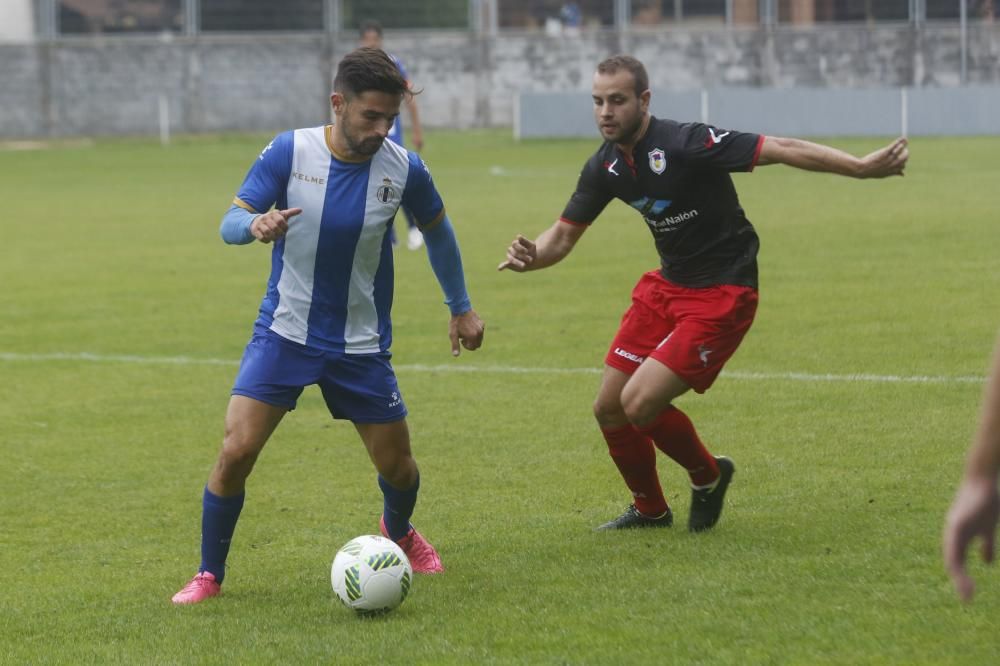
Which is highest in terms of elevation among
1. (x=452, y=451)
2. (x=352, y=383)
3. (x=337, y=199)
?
(x=337, y=199)

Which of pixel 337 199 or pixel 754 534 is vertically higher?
pixel 337 199

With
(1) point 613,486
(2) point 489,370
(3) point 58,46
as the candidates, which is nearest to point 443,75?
(3) point 58,46

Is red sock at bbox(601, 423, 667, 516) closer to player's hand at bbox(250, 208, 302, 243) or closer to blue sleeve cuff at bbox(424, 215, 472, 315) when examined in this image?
blue sleeve cuff at bbox(424, 215, 472, 315)

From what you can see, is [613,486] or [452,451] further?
[452,451]

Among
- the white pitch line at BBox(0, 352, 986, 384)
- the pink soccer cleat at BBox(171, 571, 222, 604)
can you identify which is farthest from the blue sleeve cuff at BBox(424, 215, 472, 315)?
the white pitch line at BBox(0, 352, 986, 384)

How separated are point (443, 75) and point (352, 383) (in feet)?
133

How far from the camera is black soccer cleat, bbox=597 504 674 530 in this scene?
6.34 m

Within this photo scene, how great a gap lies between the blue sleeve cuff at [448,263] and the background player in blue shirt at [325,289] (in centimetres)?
20

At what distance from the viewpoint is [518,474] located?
24.4 feet

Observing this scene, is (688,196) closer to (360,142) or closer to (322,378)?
(360,142)

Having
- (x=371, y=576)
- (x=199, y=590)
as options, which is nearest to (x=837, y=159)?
(x=371, y=576)

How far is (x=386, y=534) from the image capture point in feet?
19.5

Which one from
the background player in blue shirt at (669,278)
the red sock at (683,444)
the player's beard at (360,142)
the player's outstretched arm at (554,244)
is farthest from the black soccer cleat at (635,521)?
the player's beard at (360,142)

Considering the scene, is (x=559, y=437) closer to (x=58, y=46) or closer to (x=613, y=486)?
(x=613, y=486)
